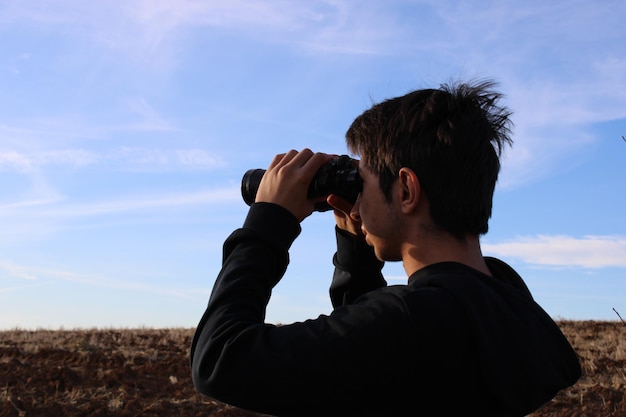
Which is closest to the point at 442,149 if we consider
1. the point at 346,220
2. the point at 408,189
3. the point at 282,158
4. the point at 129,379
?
the point at 408,189

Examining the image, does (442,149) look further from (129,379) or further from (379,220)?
(129,379)

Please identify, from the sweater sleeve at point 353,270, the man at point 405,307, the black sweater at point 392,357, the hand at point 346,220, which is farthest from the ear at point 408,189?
the sweater sleeve at point 353,270

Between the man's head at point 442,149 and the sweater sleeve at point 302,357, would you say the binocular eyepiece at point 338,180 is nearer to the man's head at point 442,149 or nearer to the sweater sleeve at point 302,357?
the man's head at point 442,149

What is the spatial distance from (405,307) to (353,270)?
812 mm

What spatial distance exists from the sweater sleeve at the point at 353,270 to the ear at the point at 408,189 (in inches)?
22.3

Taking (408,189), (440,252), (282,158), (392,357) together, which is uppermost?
(282,158)

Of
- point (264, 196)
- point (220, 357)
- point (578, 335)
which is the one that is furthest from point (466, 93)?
point (578, 335)

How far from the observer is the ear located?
168 centimetres

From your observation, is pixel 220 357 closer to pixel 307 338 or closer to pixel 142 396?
pixel 307 338

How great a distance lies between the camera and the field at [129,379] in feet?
27.0

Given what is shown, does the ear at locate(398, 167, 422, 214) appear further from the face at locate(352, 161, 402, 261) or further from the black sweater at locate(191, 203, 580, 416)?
the black sweater at locate(191, 203, 580, 416)

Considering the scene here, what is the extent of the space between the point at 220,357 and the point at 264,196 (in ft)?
1.51

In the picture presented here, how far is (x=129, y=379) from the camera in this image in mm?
9656

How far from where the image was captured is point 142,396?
8.88m
